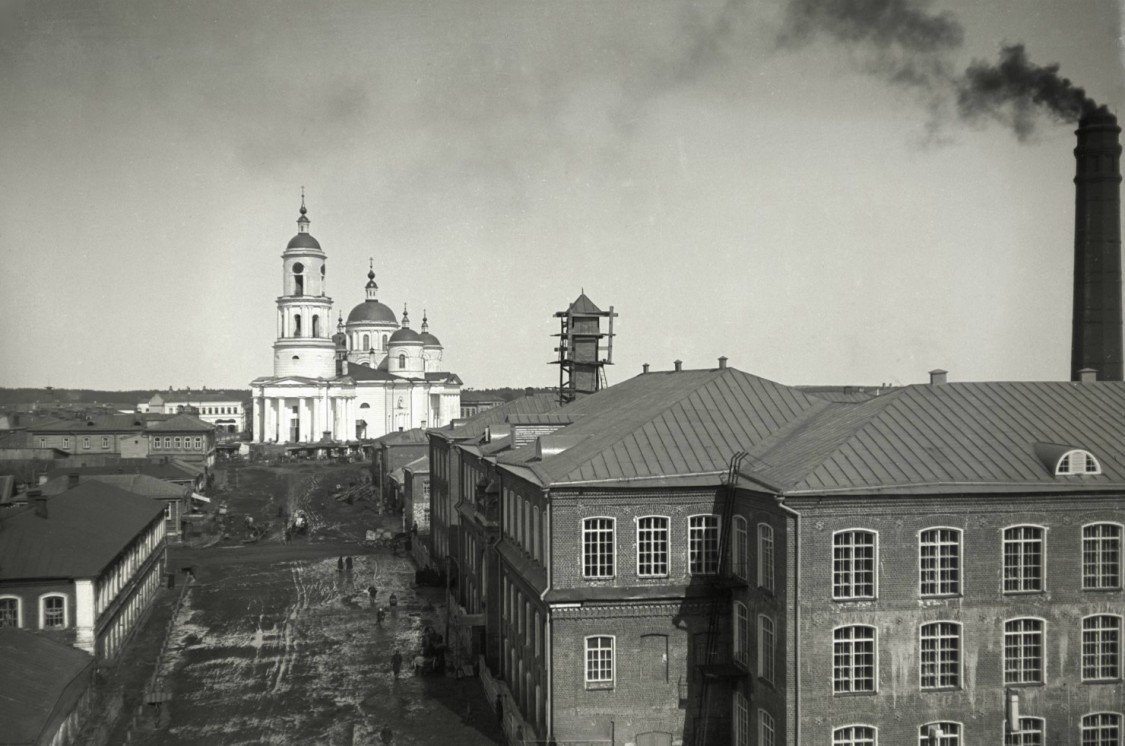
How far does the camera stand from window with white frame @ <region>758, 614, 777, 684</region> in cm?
2297

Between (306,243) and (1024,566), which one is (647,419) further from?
(306,243)

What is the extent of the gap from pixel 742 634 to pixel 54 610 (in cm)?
2345

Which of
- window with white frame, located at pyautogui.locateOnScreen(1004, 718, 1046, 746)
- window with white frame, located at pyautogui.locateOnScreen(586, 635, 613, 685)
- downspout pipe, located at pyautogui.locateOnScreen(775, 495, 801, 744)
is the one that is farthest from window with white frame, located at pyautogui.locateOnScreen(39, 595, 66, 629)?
window with white frame, located at pyautogui.locateOnScreen(1004, 718, 1046, 746)

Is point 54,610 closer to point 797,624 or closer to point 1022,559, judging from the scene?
A: point 797,624

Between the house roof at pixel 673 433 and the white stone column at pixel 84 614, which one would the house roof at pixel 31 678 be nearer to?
the white stone column at pixel 84 614

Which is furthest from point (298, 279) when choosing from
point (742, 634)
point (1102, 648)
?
point (1102, 648)

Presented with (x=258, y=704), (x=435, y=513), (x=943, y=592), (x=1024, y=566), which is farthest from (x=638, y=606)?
(x=435, y=513)

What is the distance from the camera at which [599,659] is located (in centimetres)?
2522

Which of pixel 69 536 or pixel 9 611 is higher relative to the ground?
pixel 69 536

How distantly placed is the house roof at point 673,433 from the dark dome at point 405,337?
384 ft

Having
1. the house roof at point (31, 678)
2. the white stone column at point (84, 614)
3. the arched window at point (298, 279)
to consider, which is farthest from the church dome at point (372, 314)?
the house roof at point (31, 678)

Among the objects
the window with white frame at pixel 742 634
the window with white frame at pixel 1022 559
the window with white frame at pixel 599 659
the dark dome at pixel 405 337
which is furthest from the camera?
the dark dome at pixel 405 337

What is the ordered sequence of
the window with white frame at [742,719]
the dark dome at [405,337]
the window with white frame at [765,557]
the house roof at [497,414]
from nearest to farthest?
the window with white frame at [765,557] → the window with white frame at [742,719] → the house roof at [497,414] → the dark dome at [405,337]

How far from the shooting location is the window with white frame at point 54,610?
33406mm
